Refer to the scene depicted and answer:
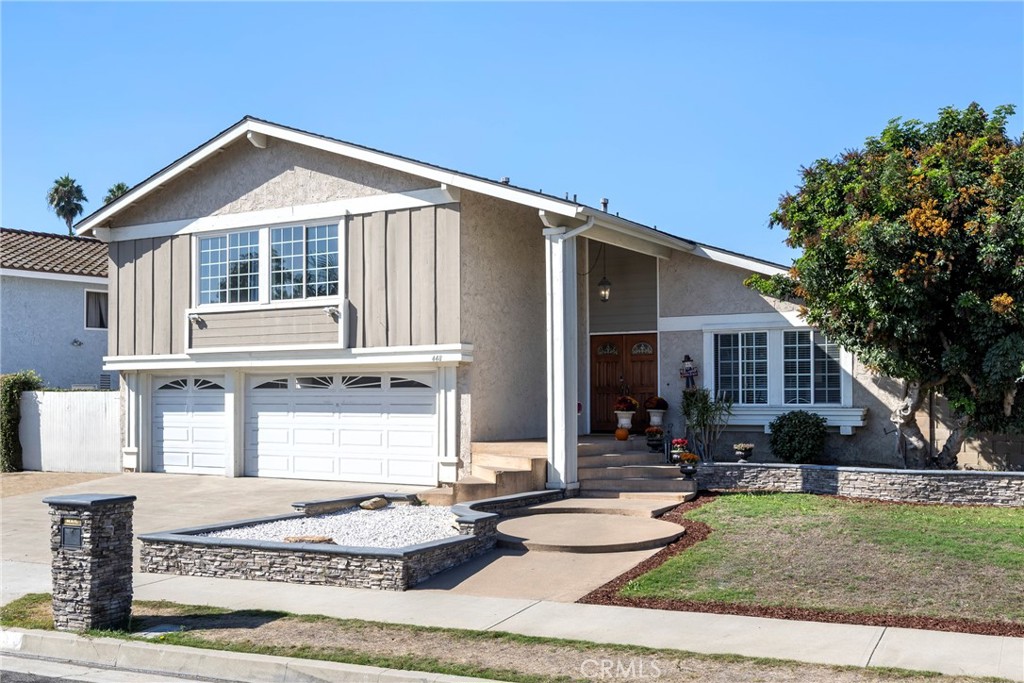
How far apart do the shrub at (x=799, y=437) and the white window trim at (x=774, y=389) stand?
29 centimetres

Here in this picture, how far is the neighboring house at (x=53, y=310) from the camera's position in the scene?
24500mm

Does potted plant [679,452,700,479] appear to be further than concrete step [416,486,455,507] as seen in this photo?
Yes

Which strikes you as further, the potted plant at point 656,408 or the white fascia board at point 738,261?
the potted plant at point 656,408

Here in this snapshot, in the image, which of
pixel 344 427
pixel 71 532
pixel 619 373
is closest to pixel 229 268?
pixel 344 427

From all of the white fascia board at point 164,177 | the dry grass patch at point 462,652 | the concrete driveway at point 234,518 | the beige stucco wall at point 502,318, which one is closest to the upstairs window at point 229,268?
the white fascia board at point 164,177

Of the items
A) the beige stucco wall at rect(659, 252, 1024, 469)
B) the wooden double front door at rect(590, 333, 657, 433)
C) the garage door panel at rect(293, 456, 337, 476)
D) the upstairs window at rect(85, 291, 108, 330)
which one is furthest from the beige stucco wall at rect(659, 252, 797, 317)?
the upstairs window at rect(85, 291, 108, 330)

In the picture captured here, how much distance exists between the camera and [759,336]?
17.9 m

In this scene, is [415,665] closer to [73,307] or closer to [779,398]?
[779,398]

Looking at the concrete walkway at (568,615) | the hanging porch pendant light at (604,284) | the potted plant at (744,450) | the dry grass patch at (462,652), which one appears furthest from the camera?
the hanging porch pendant light at (604,284)

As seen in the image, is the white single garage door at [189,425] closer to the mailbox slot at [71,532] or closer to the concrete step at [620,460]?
the concrete step at [620,460]

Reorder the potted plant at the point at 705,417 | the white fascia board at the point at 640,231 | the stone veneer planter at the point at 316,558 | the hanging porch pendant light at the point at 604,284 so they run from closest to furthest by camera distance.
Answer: the stone veneer planter at the point at 316,558 → the white fascia board at the point at 640,231 → the potted plant at the point at 705,417 → the hanging porch pendant light at the point at 604,284

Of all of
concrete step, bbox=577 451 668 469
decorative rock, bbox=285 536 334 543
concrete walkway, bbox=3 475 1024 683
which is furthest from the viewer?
concrete step, bbox=577 451 668 469

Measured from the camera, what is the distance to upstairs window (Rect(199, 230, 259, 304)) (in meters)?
18.8

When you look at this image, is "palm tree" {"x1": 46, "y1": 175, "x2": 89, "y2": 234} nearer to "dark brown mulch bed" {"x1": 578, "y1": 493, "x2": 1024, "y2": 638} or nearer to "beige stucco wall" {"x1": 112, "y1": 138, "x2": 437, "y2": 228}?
"beige stucco wall" {"x1": 112, "y1": 138, "x2": 437, "y2": 228}
